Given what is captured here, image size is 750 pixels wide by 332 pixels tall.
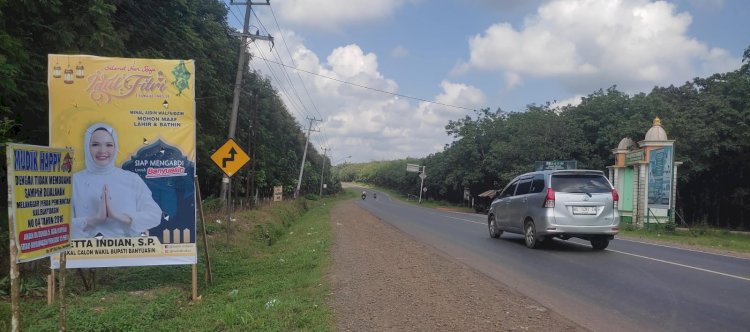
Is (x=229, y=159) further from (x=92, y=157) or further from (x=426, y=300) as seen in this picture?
(x=426, y=300)

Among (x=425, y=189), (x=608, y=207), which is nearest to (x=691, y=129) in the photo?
(x=608, y=207)

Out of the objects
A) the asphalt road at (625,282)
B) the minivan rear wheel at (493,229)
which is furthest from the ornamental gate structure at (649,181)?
the minivan rear wheel at (493,229)

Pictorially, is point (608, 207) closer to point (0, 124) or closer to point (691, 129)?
point (0, 124)

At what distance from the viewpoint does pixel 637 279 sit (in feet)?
29.7

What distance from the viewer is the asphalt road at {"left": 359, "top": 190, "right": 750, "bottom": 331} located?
646 centimetres

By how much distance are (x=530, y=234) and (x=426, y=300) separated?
692 cm

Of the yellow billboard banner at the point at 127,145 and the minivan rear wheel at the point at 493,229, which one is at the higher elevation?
the yellow billboard banner at the point at 127,145

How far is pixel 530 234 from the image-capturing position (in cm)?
1320

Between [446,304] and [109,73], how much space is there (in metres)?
5.58

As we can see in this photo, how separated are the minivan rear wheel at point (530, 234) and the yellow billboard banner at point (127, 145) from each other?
26.9ft

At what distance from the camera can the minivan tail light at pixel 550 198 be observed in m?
12.2

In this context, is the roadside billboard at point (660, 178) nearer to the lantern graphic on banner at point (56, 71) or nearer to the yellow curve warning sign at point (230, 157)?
the yellow curve warning sign at point (230, 157)

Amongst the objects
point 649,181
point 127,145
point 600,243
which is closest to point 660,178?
point 649,181

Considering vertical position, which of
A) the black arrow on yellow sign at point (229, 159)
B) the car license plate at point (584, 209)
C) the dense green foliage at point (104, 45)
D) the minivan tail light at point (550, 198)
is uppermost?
the dense green foliage at point (104, 45)
